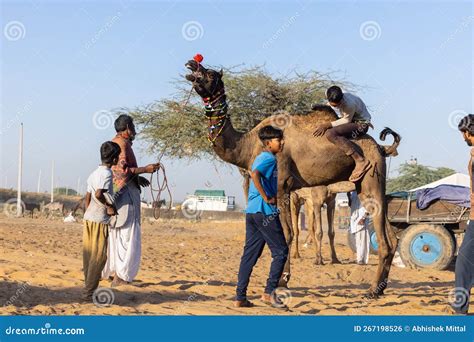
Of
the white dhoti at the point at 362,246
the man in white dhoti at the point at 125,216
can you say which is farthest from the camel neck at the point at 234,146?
the white dhoti at the point at 362,246

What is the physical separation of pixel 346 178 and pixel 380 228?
38.2 inches

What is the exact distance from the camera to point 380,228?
10.1m

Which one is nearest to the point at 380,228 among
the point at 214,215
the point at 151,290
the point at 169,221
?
the point at 151,290

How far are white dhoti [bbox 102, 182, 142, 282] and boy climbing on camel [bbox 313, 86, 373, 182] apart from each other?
306cm

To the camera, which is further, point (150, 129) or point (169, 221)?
point (169, 221)

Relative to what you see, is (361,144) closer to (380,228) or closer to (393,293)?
(380,228)

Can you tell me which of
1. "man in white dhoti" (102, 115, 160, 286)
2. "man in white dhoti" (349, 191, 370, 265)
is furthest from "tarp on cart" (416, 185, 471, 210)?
"man in white dhoti" (102, 115, 160, 286)

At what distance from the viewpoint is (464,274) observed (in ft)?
23.6

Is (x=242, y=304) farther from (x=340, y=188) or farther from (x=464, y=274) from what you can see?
(x=340, y=188)

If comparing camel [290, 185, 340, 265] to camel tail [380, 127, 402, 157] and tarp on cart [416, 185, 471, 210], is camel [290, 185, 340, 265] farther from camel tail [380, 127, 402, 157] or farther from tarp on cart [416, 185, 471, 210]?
camel tail [380, 127, 402, 157]

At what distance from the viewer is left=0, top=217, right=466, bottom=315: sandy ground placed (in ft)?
24.3

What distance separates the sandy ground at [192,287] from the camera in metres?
7.41

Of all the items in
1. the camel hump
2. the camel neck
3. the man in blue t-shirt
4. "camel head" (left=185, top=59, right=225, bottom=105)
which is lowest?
the man in blue t-shirt

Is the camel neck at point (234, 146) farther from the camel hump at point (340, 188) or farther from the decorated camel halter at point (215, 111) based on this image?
the camel hump at point (340, 188)
